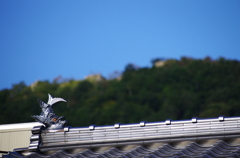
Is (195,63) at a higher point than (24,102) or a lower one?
higher

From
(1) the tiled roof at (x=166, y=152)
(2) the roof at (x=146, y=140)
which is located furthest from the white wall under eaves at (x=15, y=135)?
(1) the tiled roof at (x=166, y=152)

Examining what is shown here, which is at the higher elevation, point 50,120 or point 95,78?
point 95,78

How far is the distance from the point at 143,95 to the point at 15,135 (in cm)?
7619

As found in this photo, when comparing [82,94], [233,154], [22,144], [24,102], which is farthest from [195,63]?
[233,154]

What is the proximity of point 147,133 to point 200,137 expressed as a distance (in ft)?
3.95

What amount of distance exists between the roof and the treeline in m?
64.6

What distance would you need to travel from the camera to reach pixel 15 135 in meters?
16.2

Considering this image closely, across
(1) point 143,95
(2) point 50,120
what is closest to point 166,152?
(2) point 50,120

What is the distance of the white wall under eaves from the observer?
627 inches

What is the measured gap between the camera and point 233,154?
8250 millimetres

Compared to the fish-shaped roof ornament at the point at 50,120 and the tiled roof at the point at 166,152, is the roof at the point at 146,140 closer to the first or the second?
the tiled roof at the point at 166,152

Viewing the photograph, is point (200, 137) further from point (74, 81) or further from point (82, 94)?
point (74, 81)

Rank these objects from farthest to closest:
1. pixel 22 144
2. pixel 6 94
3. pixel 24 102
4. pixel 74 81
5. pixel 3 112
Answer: pixel 74 81 < pixel 6 94 < pixel 24 102 < pixel 3 112 < pixel 22 144

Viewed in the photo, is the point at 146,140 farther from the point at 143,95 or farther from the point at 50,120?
the point at 143,95
